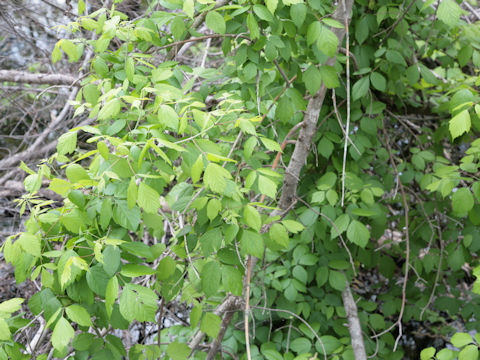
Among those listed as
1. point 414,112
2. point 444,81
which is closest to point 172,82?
point 414,112

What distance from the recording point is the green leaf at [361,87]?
7.21ft

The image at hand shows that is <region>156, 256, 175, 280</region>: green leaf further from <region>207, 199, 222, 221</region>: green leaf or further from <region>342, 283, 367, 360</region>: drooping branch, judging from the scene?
<region>342, 283, 367, 360</region>: drooping branch

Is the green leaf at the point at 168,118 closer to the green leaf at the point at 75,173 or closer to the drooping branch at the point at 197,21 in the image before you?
the green leaf at the point at 75,173

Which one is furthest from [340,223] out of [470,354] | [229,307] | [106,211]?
[106,211]

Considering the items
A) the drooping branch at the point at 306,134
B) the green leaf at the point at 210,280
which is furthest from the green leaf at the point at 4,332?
the drooping branch at the point at 306,134

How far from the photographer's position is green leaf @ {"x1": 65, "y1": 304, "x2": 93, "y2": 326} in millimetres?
1271

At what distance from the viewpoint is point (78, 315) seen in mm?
1276

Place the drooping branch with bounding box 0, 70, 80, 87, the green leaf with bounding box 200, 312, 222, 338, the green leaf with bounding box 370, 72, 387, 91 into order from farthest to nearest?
the drooping branch with bounding box 0, 70, 80, 87
the green leaf with bounding box 370, 72, 387, 91
the green leaf with bounding box 200, 312, 222, 338

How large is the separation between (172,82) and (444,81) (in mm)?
2147

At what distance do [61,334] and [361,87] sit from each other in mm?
1684

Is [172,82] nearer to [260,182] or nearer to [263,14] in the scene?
[263,14]

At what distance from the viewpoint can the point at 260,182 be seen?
142 cm

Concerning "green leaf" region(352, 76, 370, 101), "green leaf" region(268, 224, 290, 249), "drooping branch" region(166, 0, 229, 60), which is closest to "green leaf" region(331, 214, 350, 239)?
"green leaf" region(352, 76, 370, 101)

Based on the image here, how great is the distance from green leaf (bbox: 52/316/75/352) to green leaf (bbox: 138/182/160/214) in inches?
14.6
